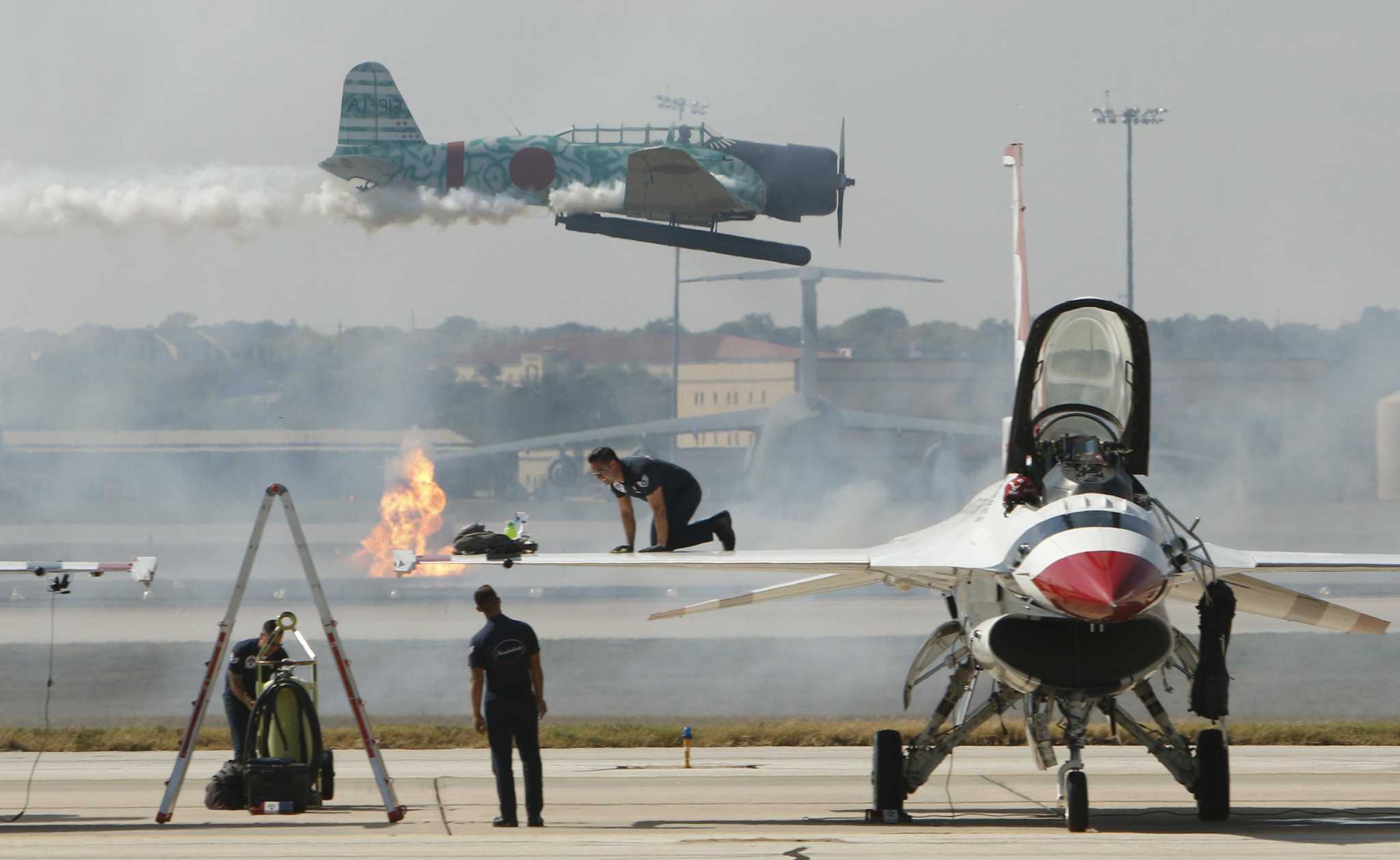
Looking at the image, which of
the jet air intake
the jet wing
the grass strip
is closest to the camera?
the jet air intake

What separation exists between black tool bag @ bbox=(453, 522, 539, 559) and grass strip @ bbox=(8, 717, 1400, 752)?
504 centimetres

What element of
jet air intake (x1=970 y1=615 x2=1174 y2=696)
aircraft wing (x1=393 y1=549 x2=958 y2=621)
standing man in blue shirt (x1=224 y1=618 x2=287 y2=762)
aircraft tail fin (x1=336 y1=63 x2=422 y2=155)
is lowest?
standing man in blue shirt (x1=224 y1=618 x2=287 y2=762)

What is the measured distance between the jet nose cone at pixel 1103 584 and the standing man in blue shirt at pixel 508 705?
11.3ft

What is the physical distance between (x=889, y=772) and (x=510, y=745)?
255 centimetres

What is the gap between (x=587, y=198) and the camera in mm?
34625

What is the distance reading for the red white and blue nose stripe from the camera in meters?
8.42

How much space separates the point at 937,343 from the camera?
49.8 m

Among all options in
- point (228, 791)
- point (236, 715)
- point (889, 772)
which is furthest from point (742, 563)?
point (236, 715)

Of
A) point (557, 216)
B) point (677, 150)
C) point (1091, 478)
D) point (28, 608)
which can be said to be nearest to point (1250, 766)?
point (1091, 478)

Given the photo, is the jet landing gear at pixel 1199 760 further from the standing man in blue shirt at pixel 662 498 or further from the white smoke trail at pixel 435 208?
→ the white smoke trail at pixel 435 208

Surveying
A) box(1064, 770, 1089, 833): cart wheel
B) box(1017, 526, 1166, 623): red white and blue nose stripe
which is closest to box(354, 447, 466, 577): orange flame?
box(1064, 770, 1089, 833): cart wheel

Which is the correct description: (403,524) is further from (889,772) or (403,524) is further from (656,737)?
(889,772)

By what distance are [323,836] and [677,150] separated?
23985mm

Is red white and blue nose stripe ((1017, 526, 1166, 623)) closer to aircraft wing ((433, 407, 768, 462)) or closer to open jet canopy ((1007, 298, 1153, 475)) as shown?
open jet canopy ((1007, 298, 1153, 475))
